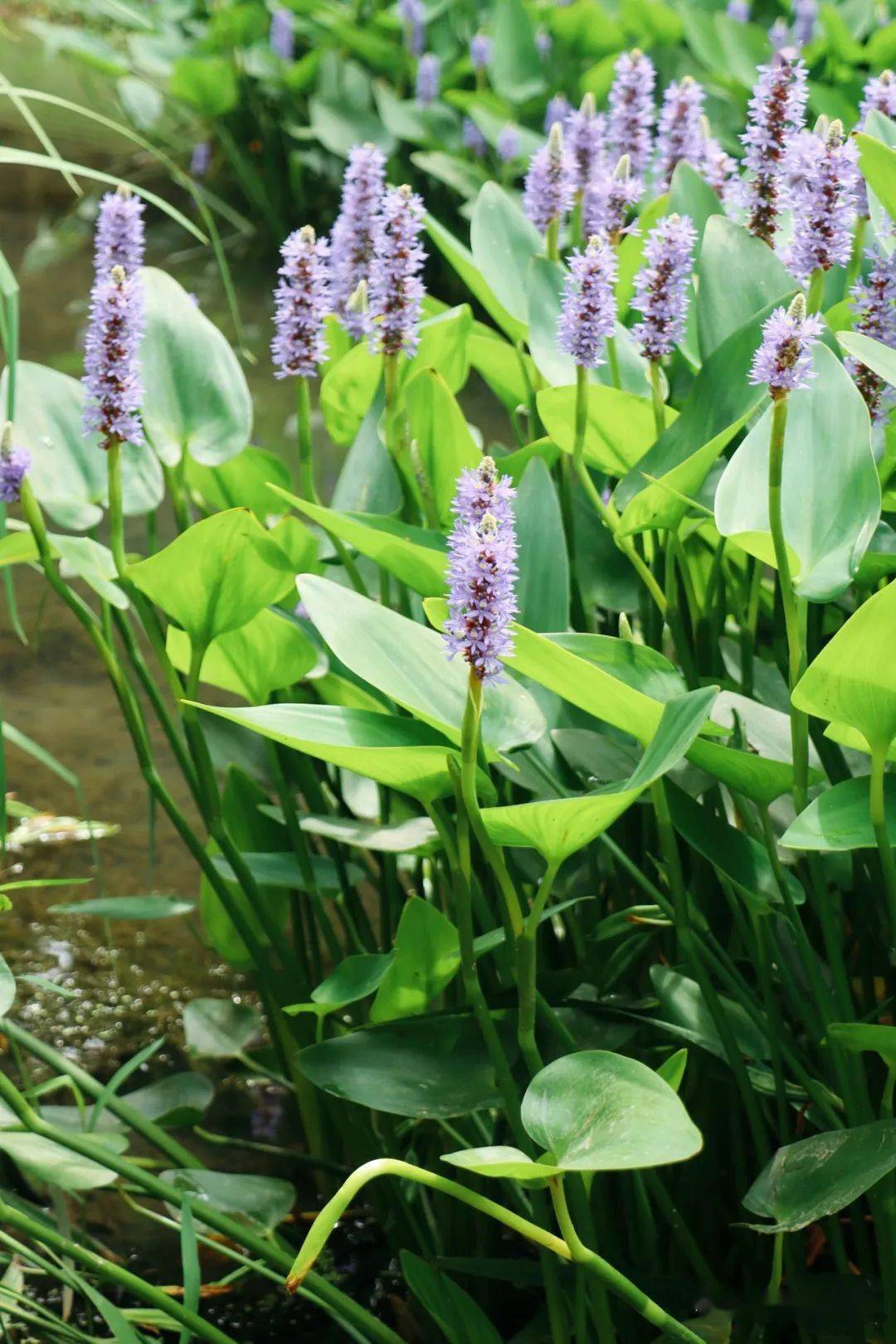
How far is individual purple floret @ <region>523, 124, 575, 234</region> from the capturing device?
3.82 ft

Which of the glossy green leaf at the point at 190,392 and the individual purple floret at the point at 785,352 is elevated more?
the glossy green leaf at the point at 190,392

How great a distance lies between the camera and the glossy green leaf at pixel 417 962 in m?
0.90

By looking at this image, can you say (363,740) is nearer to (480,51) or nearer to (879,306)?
(879,306)

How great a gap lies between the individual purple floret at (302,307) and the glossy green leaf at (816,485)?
12.4 inches

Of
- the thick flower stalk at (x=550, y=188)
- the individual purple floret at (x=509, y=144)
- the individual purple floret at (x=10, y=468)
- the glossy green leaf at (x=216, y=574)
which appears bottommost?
the glossy green leaf at (x=216, y=574)

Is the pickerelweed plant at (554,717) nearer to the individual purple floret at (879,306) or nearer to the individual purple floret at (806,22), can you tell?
the individual purple floret at (879,306)

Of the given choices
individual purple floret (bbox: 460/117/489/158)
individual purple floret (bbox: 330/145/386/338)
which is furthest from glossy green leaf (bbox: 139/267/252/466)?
individual purple floret (bbox: 460/117/489/158)

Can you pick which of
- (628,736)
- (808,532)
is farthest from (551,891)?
(808,532)

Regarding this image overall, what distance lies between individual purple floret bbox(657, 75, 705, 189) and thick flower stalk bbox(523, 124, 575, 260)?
0.42 feet

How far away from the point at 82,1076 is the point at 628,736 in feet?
1.35

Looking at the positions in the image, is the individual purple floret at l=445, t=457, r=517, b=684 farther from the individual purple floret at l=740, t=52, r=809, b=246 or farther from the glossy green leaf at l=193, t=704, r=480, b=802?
the individual purple floret at l=740, t=52, r=809, b=246

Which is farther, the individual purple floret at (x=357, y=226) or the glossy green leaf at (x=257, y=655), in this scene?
the individual purple floret at (x=357, y=226)

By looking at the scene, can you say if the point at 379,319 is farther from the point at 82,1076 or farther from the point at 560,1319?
the point at 560,1319

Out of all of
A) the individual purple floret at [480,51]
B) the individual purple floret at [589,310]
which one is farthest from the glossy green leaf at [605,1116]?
the individual purple floret at [480,51]
